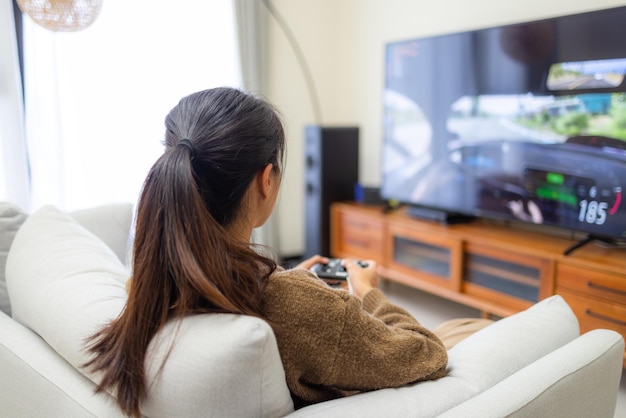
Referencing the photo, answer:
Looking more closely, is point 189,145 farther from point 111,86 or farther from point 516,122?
point 111,86

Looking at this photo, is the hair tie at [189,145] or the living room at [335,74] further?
the living room at [335,74]

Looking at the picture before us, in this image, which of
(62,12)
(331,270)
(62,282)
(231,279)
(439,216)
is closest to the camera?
(231,279)

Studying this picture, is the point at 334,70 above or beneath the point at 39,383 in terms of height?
above

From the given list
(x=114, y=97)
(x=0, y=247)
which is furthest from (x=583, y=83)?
(x=114, y=97)

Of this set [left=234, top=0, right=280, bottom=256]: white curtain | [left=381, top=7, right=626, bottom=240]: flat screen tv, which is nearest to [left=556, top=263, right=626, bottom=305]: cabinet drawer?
[left=381, top=7, right=626, bottom=240]: flat screen tv

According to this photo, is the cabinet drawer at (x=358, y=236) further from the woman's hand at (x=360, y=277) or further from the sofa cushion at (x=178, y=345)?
the sofa cushion at (x=178, y=345)

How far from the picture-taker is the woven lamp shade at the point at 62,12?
204 cm

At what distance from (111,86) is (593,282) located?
272 centimetres

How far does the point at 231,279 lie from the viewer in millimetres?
859

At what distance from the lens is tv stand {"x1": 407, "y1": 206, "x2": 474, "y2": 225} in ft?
9.61

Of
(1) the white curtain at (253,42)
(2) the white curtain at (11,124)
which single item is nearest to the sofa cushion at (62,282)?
(2) the white curtain at (11,124)

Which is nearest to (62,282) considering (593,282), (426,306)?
(593,282)

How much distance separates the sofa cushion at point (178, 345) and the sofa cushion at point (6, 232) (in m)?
0.19

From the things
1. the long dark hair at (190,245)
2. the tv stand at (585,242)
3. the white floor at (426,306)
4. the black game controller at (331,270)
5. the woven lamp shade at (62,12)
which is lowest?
the white floor at (426,306)
